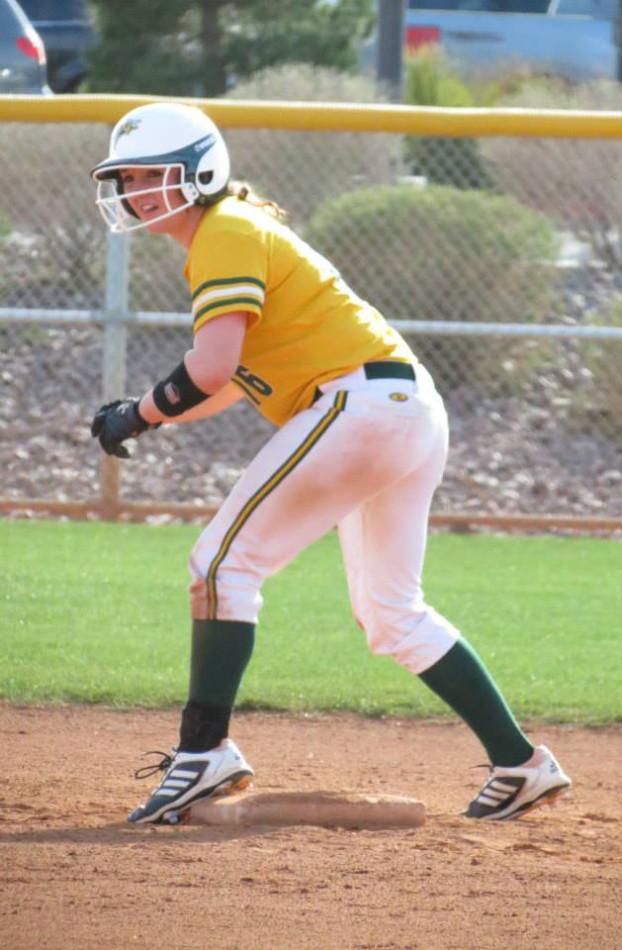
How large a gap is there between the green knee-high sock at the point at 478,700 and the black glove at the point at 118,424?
3.40 feet

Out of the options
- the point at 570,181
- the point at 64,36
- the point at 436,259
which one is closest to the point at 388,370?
the point at 436,259

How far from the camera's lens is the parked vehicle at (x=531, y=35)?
62.9 ft

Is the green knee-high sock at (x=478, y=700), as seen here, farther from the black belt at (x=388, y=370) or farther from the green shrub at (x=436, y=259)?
the green shrub at (x=436, y=259)

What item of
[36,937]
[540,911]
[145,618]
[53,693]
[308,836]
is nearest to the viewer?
[36,937]

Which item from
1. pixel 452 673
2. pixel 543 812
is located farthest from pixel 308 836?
pixel 543 812

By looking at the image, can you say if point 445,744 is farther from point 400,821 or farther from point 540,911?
point 540,911

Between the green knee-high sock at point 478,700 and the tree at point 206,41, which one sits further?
the tree at point 206,41

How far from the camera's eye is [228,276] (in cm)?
417

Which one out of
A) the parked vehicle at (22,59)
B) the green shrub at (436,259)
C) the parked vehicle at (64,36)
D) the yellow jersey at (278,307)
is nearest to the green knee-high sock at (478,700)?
the yellow jersey at (278,307)

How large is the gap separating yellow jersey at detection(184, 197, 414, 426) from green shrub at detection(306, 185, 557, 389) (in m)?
6.77

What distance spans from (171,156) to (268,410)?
0.73m

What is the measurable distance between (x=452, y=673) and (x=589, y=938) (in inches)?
45.3

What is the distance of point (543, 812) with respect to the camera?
4.80m

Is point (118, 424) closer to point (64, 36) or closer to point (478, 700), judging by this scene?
point (478, 700)
